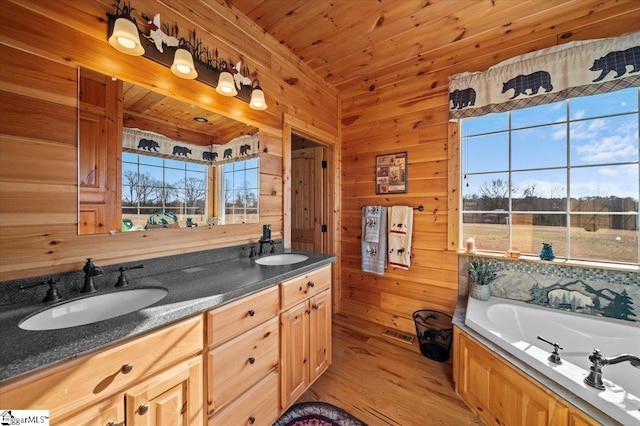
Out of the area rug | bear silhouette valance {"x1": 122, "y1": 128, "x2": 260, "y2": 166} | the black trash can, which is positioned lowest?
the area rug

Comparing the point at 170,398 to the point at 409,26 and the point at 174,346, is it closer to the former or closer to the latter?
the point at 174,346

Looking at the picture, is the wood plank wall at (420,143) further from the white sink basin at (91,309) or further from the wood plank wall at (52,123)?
the white sink basin at (91,309)

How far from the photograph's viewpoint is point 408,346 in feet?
7.51

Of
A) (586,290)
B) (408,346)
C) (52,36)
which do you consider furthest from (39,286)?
(586,290)

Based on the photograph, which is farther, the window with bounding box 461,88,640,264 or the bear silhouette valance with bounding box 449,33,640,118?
the window with bounding box 461,88,640,264

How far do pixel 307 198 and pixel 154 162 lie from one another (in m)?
1.93

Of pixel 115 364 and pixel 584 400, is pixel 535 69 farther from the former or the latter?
pixel 115 364

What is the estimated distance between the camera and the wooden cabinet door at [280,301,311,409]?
145cm

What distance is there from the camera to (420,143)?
2.48 metres

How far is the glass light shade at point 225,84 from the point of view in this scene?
62.6 inches

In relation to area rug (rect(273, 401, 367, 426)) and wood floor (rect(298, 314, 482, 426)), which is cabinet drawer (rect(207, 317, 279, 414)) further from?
wood floor (rect(298, 314, 482, 426))

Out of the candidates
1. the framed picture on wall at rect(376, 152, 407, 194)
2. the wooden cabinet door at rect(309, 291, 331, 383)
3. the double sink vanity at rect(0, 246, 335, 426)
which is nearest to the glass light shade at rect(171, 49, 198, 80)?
the double sink vanity at rect(0, 246, 335, 426)

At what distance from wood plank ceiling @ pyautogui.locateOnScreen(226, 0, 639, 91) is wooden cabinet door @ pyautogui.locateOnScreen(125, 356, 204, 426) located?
2288mm

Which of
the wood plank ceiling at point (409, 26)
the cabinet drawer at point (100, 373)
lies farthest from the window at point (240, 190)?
the wood plank ceiling at point (409, 26)
